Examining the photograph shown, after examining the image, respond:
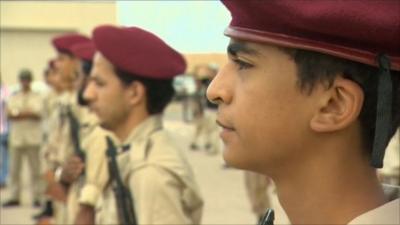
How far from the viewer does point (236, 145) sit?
89 centimetres

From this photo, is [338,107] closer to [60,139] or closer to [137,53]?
[137,53]

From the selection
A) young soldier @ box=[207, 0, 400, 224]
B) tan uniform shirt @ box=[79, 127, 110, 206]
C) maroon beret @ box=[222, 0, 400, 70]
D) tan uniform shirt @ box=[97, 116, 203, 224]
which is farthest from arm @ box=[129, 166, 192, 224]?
maroon beret @ box=[222, 0, 400, 70]

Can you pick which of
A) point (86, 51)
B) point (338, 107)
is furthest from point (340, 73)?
point (86, 51)

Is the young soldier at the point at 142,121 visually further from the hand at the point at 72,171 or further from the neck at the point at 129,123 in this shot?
the hand at the point at 72,171

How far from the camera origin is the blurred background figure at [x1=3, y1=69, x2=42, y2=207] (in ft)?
19.8

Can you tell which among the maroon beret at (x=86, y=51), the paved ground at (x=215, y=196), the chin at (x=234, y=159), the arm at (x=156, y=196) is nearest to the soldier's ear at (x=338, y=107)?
the chin at (x=234, y=159)

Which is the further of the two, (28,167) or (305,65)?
(28,167)

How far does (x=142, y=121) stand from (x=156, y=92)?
106 millimetres

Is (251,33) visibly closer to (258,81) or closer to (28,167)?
(258,81)

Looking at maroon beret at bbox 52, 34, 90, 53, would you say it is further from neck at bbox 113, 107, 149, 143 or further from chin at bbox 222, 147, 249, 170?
chin at bbox 222, 147, 249, 170

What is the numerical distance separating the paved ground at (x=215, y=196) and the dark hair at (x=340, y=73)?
1.85m

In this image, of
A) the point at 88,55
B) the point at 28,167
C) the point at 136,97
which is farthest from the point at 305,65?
Answer: the point at 28,167

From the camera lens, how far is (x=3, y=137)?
6766 mm

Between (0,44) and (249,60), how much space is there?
11.4ft
